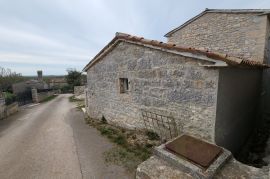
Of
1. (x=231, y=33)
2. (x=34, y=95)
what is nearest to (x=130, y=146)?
(x=231, y=33)

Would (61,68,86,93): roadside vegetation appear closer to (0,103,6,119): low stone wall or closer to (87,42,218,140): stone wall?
(0,103,6,119): low stone wall

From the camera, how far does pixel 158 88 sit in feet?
18.0

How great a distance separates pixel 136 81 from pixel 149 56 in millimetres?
1190

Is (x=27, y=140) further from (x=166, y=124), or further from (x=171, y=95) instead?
(x=171, y=95)

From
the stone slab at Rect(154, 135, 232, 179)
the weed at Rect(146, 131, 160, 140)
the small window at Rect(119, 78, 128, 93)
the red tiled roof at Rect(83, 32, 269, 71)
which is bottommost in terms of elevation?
the weed at Rect(146, 131, 160, 140)

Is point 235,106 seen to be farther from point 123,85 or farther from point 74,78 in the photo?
point 74,78

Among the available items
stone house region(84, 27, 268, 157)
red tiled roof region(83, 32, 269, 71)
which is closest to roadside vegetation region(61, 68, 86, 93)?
red tiled roof region(83, 32, 269, 71)

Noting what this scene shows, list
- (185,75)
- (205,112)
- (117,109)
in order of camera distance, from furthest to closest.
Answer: (117,109) → (185,75) → (205,112)

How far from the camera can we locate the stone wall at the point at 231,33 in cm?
687

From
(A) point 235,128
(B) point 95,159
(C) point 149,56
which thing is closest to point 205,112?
(A) point 235,128

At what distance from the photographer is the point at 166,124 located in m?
5.38

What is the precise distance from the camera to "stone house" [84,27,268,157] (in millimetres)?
4133

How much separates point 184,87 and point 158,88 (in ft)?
3.35

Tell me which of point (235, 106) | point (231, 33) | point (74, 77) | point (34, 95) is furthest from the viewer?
point (74, 77)
